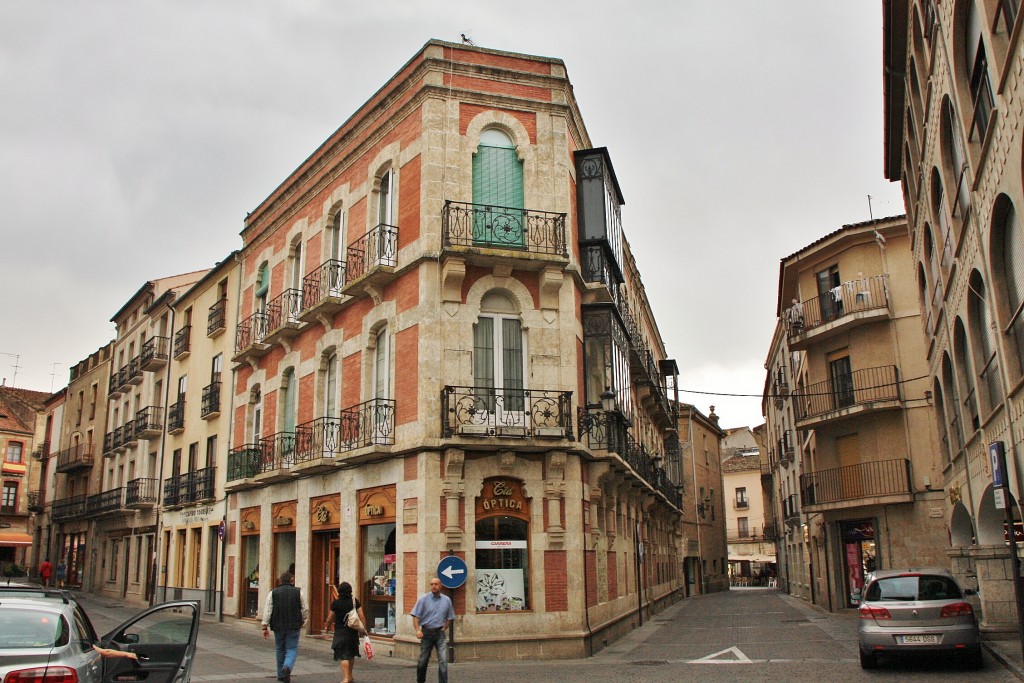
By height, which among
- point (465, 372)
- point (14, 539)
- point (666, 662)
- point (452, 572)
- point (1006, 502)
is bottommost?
point (666, 662)

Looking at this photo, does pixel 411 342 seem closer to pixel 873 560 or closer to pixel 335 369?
pixel 335 369

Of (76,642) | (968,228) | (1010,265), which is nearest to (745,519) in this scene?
(968,228)

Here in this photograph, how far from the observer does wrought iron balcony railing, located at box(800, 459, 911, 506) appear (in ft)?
82.3

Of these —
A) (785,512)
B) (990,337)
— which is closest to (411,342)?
(990,337)

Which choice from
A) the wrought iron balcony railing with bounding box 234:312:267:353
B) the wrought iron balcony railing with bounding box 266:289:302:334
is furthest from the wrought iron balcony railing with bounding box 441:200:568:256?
the wrought iron balcony railing with bounding box 234:312:267:353

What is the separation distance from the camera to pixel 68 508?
139 feet

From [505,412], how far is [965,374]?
33.4 feet

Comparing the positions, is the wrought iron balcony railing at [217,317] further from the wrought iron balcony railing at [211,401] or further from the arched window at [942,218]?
the arched window at [942,218]

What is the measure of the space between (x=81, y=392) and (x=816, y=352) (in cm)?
3849

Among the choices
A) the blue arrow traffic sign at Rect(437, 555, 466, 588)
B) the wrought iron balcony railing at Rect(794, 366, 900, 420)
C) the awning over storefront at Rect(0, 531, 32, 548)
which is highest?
the wrought iron balcony railing at Rect(794, 366, 900, 420)

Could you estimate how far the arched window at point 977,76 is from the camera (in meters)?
12.1

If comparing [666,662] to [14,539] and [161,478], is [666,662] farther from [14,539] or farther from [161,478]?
[14,539]

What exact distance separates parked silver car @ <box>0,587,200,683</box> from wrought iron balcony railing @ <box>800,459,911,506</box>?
2161 centimetres

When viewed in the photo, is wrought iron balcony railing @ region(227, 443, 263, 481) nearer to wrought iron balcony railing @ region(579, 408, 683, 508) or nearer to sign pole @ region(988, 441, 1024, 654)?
wrought iron balcony railing @ region(579, 408, 683, 508)
